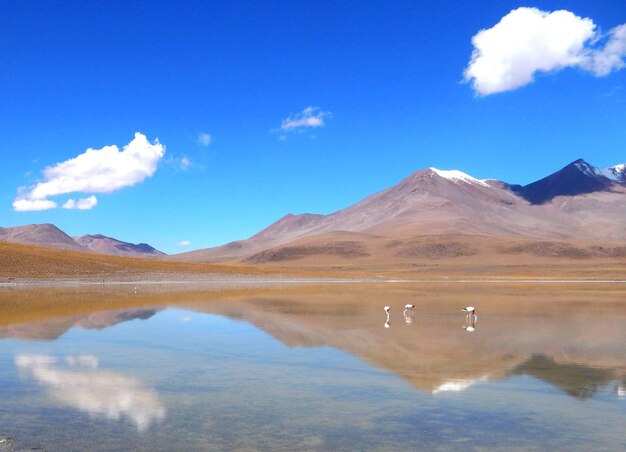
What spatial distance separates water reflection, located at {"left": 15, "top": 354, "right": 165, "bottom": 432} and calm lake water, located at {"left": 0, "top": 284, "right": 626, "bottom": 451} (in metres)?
0.03

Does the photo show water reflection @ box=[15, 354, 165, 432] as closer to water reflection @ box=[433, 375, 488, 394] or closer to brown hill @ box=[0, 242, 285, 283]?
water reflection @ box=[433, 375, 488, 394]

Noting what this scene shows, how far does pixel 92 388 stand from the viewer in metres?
10.8

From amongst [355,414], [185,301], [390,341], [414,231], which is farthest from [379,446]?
[414,231]

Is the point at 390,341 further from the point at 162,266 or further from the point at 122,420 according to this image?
the point at 162,266

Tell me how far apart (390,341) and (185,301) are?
61.1 feet

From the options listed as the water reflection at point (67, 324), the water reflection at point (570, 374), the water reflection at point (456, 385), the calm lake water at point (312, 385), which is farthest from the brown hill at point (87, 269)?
the water reflection at point (456, 385)

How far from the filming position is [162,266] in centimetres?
7262

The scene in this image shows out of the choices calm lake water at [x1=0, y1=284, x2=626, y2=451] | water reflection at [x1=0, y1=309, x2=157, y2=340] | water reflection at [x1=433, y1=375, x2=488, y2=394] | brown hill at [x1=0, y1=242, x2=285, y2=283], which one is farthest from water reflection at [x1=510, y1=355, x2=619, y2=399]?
brown hill at [x1=0, y1=242, x2=285, y2=283]

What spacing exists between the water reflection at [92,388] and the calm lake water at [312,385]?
34mm

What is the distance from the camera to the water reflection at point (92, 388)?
30.2 ft

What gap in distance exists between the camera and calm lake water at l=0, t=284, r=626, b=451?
808cm

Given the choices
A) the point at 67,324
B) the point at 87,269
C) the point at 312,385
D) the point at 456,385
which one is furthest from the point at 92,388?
the point at 87,269

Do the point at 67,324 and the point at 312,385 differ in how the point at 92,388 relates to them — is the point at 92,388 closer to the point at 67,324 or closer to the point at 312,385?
the point at 312,385

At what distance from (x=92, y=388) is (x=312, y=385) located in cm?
404
